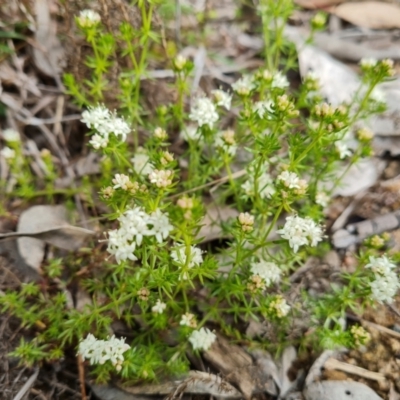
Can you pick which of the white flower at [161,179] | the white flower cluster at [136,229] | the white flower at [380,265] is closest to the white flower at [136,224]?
the white flower cluster at [136,229]

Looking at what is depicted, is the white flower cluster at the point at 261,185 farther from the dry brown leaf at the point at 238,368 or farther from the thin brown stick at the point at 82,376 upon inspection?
the thin brown stick at the point at 82,376

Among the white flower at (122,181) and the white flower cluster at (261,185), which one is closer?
the white flower at (122,181)

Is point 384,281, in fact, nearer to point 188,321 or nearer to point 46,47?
point 188,321

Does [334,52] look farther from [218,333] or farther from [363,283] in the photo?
[218,333]

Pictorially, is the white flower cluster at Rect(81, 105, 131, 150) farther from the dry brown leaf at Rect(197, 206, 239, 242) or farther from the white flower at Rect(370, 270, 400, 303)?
the white flower at Rect(370, 270, 400, 303)

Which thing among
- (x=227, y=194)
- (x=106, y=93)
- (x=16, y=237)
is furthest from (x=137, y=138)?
(x=16, y=237)

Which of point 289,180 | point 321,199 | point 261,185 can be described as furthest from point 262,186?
point 289,180
